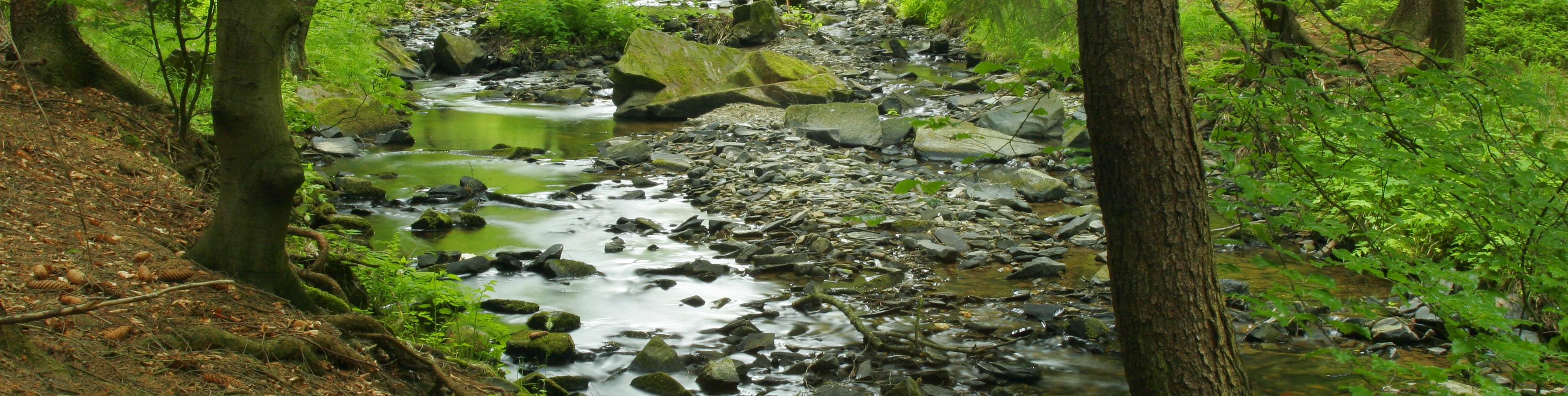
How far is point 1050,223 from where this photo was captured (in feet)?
31.1

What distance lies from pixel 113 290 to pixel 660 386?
2.71 meters

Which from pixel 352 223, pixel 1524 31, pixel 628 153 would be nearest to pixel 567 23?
pixel 628 153

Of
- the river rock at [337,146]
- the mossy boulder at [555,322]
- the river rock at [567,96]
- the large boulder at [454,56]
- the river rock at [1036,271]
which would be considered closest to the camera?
the mossy boulder at [555,322]

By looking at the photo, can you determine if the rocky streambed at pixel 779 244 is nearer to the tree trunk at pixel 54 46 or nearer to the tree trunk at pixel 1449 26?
the tree trunk at pixel 54 46

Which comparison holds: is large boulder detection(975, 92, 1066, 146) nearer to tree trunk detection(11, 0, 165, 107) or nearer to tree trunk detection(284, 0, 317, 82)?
tree trunk detection(284, 0, 317, 82)

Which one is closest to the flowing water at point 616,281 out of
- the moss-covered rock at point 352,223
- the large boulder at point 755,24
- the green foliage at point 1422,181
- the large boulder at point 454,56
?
the moss-covered rock at point 352,223

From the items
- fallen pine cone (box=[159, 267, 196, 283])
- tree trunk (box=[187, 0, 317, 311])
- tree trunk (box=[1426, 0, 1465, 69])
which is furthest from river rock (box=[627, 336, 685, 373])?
tree trunk (box=[1426, 0, 1465, 69])

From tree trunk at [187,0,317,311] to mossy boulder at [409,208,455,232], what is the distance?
195 inches

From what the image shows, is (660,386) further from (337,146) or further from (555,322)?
(337,146)

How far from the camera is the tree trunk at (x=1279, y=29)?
4133mm

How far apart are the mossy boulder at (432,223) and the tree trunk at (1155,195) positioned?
719cm

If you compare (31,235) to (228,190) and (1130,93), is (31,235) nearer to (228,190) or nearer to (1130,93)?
(228,190)

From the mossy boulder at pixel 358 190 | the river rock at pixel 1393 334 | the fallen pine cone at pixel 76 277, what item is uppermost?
the fallen pine cone at pixel 76 277

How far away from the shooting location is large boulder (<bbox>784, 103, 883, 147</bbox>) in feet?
44.9
